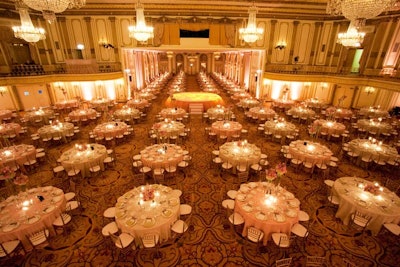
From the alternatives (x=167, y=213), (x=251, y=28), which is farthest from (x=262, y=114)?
(x=167, y=213)

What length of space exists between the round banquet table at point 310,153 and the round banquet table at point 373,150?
1732mm

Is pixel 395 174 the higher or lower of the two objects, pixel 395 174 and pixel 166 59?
the lower

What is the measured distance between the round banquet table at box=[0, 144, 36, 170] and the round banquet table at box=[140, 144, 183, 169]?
15.9 feet

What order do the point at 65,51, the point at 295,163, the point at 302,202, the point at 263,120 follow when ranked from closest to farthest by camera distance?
the point at 302,202, the point at 295,163, the point at 263,120, the point at 65,51

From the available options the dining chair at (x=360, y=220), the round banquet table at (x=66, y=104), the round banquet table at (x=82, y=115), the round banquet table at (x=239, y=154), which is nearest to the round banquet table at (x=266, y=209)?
the dining chair at (x=360, y=220)

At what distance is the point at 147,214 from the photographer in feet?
18.8

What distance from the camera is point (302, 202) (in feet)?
24.8

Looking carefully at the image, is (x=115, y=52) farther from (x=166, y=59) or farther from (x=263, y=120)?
(x=166, y=59)

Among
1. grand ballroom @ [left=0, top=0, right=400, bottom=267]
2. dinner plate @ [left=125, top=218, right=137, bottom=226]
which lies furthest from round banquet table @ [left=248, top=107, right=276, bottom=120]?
dinner plate @ [left=125, top=218, right=137, bottom=226]

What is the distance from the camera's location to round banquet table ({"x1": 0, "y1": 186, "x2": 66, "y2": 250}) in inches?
212

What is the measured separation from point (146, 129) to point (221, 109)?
530cm

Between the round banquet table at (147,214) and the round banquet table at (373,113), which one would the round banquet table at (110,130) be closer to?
the round banquet table at (147,214)

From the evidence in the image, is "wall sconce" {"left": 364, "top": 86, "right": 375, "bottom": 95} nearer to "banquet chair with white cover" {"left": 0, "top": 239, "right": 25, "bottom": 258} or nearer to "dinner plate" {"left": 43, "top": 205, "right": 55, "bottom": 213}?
"dinner plate" {"left": 43, "top": 205, "right": 55, "bottom": 213}

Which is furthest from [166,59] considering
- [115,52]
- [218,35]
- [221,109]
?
[221,109]
